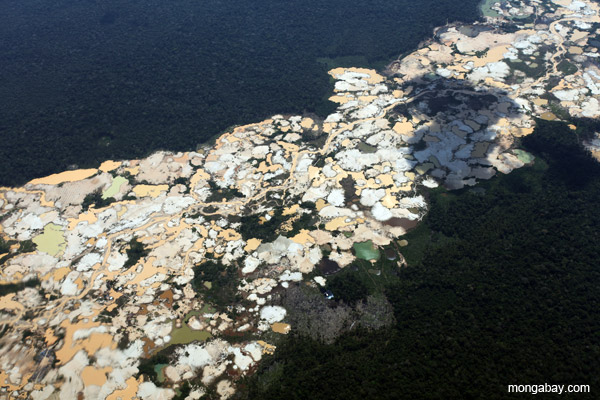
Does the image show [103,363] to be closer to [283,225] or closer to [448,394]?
[283,225]

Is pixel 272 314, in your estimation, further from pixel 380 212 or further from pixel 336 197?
pixel 380 212

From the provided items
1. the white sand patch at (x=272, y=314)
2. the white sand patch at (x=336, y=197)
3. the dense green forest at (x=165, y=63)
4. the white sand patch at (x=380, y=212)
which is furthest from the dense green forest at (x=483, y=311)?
the dense green forest at (x=165, y=63)

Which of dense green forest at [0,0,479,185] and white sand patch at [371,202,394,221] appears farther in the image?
dense green forest at [0,0,479,185]

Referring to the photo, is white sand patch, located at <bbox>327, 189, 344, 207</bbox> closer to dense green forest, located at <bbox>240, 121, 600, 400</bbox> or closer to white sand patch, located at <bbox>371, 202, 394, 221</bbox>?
white sand patch, located at <bbox>371, 202, 394, 221</bbox>

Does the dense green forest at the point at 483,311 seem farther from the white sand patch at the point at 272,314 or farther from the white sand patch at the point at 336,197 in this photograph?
the white sand patch at the point at 336,197

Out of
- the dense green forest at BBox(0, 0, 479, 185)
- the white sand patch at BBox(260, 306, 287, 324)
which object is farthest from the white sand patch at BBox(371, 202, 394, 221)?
the dense green forest at BBox(0, 0, 479, 185)

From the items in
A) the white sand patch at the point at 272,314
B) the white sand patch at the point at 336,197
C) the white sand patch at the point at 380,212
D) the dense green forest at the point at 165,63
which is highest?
the dense green forest at the point at 165,63

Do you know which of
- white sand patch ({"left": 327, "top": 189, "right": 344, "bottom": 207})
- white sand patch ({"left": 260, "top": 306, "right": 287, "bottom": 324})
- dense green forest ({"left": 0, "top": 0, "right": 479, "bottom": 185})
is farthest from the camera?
dense green forest ({"left": 0, "top": 0, "right": 479, "bottom": 185})

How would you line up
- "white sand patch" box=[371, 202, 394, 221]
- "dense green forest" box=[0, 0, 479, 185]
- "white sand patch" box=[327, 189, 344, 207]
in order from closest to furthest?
1. "white sand patch" box=[371, 202, 394, 221]
2. "white sand patch" box=[327, 189, 344, 207]
3. "dense green forest" box=[0, 0, 479, 185]
